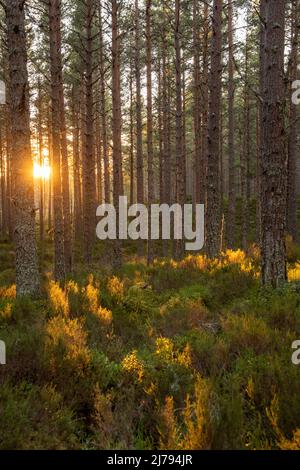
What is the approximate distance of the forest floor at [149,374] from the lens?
3465 mm

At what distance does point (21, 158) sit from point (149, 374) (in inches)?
187

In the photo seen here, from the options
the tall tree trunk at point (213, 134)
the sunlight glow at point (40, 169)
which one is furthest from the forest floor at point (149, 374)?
the sunlight glow at point (40, 169)

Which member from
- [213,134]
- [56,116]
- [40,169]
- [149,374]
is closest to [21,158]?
[149,374]

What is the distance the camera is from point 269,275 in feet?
24.2

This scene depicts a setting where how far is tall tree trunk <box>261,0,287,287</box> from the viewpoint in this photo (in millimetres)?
7105

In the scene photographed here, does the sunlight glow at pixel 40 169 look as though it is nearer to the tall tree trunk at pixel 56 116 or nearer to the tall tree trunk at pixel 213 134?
the tall tree trunk at pixel 56 116

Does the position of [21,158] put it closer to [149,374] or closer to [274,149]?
[274,149]

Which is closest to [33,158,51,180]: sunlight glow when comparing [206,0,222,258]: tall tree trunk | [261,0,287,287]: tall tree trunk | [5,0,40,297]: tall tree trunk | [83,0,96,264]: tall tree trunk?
[83,0,96,264]: tall tree trunk

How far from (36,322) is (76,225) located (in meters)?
27.3

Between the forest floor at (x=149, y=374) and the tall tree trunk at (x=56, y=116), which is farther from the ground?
the tall tree trunk at (x=56, y=116)

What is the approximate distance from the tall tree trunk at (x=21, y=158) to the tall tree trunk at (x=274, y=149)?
13.6ft

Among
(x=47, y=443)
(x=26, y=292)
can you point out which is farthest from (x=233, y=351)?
(x=26, y=292)

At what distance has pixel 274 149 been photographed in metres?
7.21
